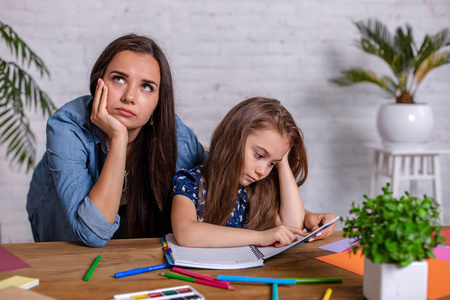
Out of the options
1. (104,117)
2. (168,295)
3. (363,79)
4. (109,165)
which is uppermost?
(363,79)

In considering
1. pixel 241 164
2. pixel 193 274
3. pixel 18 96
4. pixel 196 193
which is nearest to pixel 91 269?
pixel 193 274

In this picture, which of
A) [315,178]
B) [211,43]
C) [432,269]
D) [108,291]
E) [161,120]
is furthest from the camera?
[315,178]

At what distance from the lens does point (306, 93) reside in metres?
3.01

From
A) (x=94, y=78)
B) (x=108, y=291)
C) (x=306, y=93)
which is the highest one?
(x=306, y=93)

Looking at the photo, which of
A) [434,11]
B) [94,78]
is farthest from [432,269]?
[434,11]

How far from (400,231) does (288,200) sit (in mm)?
657

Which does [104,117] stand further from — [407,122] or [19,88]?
[407,122]

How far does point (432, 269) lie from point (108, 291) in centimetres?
63

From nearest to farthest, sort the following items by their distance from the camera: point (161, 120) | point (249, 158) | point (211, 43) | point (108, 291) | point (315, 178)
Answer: point (108, 291) → point (249, 158) → point (161, 120) → point (211, 43) → point (315, 178)

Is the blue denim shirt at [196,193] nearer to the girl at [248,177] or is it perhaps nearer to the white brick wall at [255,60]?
the girl at [248,177]

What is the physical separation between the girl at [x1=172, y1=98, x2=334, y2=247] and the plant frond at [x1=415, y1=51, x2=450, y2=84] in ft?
5.08

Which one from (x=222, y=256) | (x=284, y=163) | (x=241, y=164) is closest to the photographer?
(x=222, y=256)

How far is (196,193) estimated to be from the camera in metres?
1.22

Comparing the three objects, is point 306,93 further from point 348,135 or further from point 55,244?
point 55,244
